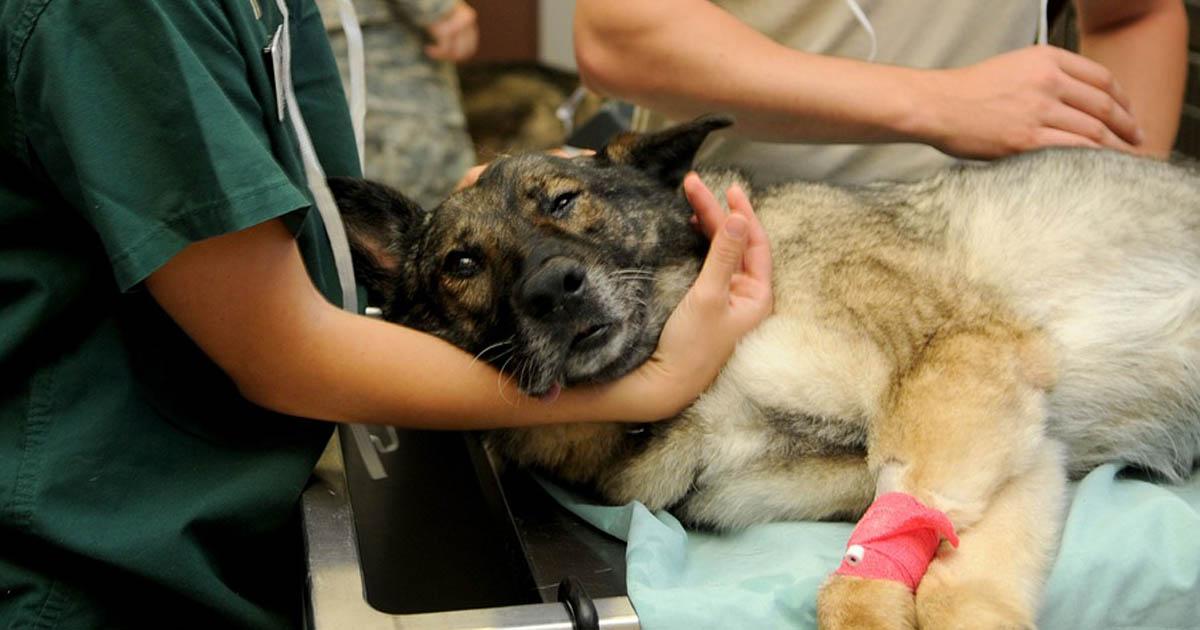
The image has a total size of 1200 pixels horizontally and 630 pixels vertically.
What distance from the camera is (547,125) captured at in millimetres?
5602

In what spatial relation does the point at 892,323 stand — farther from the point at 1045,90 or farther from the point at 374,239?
the point at 374,239

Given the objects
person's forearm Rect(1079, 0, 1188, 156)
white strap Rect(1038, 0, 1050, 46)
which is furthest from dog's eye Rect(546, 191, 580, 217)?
person's forearm Rect(1079, 0, 1188, 156)

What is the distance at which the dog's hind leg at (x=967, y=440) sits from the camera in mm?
1366

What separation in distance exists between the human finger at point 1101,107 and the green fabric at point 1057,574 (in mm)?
772

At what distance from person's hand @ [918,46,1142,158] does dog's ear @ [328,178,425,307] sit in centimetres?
91

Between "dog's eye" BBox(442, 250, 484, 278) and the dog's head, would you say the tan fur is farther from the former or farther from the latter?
"dog's eye" BBox(442, 250, 484, 278)

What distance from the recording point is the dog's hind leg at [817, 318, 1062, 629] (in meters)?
1.37

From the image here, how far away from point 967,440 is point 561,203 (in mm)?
749

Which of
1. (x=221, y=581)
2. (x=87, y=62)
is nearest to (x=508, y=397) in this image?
(x=221, y=581)

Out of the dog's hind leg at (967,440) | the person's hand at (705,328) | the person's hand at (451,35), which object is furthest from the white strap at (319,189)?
the person's hand at (451,35)

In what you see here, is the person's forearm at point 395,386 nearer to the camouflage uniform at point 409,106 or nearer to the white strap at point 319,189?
the white strap at point 319,189

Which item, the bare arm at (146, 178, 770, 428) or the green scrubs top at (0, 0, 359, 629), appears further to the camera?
the bare arm at (146, 178, 770, 428)

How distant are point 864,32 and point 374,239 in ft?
3.51

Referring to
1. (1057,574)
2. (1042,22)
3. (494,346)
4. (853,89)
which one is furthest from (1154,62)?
(494,346)
